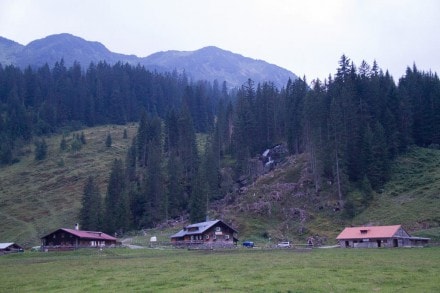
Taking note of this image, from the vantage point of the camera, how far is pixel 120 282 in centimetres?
3522

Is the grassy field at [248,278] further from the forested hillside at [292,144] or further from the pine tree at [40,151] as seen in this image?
the pine tree at [40,151]

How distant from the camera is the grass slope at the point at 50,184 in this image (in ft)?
363

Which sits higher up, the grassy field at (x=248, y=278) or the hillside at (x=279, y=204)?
the hillside at (x=279, y=204)

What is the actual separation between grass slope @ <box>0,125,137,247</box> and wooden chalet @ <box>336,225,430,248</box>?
65636 millimetres

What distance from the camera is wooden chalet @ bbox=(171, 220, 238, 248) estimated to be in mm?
85812

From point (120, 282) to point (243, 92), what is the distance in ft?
416

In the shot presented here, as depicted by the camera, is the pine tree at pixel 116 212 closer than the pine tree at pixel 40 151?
Yes

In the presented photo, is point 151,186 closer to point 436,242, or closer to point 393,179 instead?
point 393,179

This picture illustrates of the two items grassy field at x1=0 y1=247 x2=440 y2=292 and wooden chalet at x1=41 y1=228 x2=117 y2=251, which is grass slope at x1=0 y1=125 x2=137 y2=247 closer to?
wooden chalet at x1=41 y1=228 x2=117 y2=251

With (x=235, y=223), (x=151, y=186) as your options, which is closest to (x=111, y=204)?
(x=151, y=186)

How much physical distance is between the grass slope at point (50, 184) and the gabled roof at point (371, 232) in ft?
215

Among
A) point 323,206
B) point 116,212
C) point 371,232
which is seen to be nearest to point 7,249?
point 116,212

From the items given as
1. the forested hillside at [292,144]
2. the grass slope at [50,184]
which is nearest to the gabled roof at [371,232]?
the forested hillside at [292,144]

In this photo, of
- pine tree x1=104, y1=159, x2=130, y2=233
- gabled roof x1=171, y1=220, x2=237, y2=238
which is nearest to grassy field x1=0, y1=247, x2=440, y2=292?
gabled roof x1=171, y1=220, x2=237, y2=238
